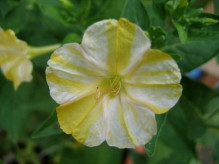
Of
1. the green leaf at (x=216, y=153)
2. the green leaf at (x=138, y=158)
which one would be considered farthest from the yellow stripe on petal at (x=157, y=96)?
the green leaf at (x=138, y=158)

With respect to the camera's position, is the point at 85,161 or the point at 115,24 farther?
the point at 85,161

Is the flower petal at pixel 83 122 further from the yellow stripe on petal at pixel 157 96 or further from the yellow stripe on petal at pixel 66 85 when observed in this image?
the yellow stripe on petal at pixel 157 96

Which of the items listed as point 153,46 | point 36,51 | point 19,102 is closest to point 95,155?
point 19,102

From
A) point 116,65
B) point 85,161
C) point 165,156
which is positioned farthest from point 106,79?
point 85,161

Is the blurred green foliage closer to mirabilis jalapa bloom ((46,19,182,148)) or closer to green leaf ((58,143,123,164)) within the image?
green leaf ((58,143,123,164))

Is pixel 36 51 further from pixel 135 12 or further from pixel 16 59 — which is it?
pixel 135 12

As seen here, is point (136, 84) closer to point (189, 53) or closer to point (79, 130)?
point (79, 130)
